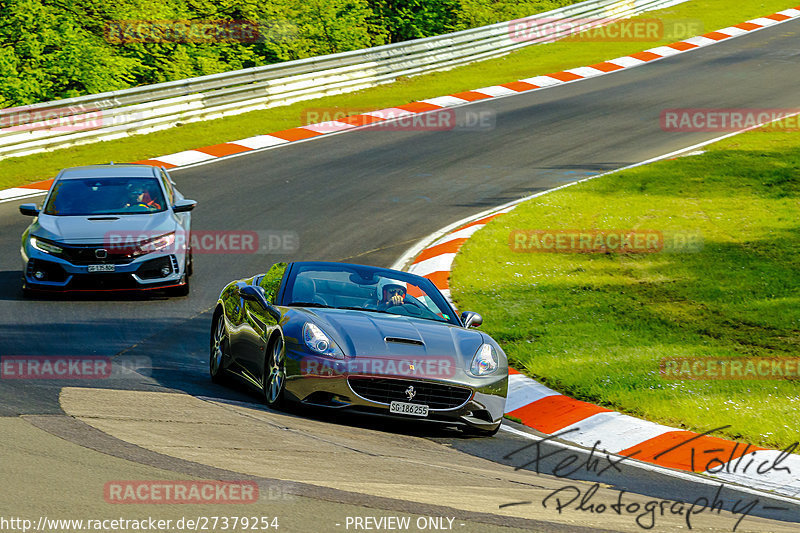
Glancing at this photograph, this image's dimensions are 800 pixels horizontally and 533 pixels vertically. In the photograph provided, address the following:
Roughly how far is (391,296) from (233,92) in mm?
16822

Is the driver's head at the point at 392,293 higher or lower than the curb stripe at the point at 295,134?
higher

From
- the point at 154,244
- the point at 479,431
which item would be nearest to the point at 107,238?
the point at 154,244

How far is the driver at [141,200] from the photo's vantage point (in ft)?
Result: 46.1

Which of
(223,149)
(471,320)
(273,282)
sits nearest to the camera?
(471,320)

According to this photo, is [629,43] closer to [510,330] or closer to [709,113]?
[709,113]

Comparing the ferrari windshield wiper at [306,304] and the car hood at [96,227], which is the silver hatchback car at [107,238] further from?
the ferrari windshield wiper at [306,304]

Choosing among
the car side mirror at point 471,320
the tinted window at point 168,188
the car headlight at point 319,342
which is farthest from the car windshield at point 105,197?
the car headlight at point 319,342

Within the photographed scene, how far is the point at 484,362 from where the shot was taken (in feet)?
28.9

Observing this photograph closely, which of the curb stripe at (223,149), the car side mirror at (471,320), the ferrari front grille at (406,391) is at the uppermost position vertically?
the car side mirror at (471,320)

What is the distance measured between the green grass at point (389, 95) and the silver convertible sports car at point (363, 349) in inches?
449

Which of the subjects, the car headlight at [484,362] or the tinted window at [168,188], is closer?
the car headlight at [484,362]

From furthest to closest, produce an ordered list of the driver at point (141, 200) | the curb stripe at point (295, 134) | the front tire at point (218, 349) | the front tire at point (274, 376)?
the curb stripe at point (295, 134)
the driver at point (141, 200)
the front tire at point (218, 349)
the front tire at point (274, 376)

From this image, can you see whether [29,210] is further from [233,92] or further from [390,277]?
[233,92]

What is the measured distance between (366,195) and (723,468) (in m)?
11.6
